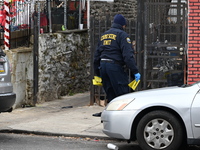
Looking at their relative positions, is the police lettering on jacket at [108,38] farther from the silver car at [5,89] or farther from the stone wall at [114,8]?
the stone wall at [114,8]

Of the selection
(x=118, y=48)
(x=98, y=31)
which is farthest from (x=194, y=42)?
(x=118, y=48)

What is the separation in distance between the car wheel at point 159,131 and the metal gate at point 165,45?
13.5ft

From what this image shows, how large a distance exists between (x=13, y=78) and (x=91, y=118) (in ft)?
7.39

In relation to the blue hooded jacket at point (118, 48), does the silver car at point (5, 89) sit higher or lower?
lower

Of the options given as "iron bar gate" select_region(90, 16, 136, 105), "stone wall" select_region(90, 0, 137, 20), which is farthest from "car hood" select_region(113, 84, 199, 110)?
"stone wall" select_region(90, 0, 137, 20)

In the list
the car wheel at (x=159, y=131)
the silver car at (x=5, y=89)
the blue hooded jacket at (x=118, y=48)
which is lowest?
the car wheel at (x=159, y=131)

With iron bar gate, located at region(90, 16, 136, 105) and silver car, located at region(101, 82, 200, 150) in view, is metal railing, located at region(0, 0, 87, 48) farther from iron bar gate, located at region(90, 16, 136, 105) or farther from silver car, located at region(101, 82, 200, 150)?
silver car, located at region(101, 82, 200, 150)

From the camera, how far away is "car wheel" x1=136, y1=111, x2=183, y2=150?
6629 mm

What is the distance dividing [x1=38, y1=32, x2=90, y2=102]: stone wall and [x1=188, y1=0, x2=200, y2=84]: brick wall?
12.7ft

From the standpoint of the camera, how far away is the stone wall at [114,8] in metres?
16.3

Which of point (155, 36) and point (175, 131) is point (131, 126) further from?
point (155, 36)

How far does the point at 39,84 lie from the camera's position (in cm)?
1222

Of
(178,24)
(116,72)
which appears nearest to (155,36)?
(178,24)

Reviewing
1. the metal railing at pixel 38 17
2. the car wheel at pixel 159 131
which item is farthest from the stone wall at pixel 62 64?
the car wheel at pixel 159 131
